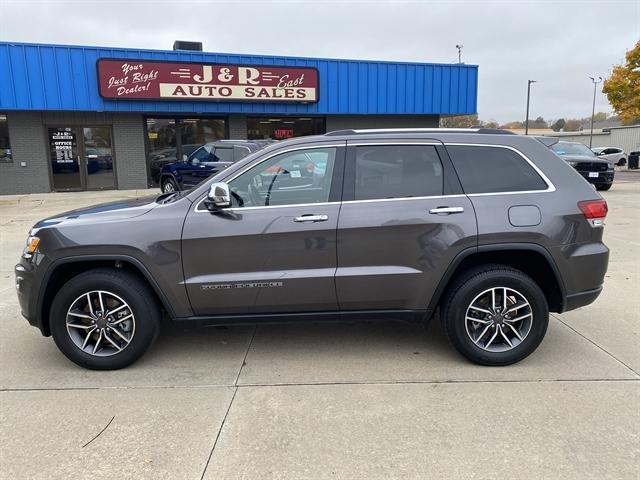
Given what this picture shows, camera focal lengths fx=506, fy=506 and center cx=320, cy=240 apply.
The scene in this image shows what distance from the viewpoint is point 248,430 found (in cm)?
306

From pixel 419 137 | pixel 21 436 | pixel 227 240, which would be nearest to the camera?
pixel 21 436

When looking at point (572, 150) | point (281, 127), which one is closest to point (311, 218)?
point (572, 150)

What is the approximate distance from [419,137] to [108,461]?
3066 millimetres

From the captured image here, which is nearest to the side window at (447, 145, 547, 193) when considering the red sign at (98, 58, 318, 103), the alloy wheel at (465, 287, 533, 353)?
the alloy wheel at (465, 287, 533, 353)

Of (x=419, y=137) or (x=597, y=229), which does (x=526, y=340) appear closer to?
(x=597, y=229)

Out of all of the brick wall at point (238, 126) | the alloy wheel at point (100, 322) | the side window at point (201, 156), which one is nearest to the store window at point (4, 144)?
the brick wall at point (238, 126)

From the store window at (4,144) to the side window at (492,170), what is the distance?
17.4 meters

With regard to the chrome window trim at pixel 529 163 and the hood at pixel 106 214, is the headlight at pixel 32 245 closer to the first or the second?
the hood at pixel 106 214

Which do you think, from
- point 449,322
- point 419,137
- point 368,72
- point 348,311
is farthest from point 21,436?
point 368,72

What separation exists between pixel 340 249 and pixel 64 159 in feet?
54.4

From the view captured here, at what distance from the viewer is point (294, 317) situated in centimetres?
391

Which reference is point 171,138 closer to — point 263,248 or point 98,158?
point 98,158

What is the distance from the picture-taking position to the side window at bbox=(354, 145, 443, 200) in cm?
386

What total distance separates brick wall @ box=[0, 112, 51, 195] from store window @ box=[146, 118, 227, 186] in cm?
341
